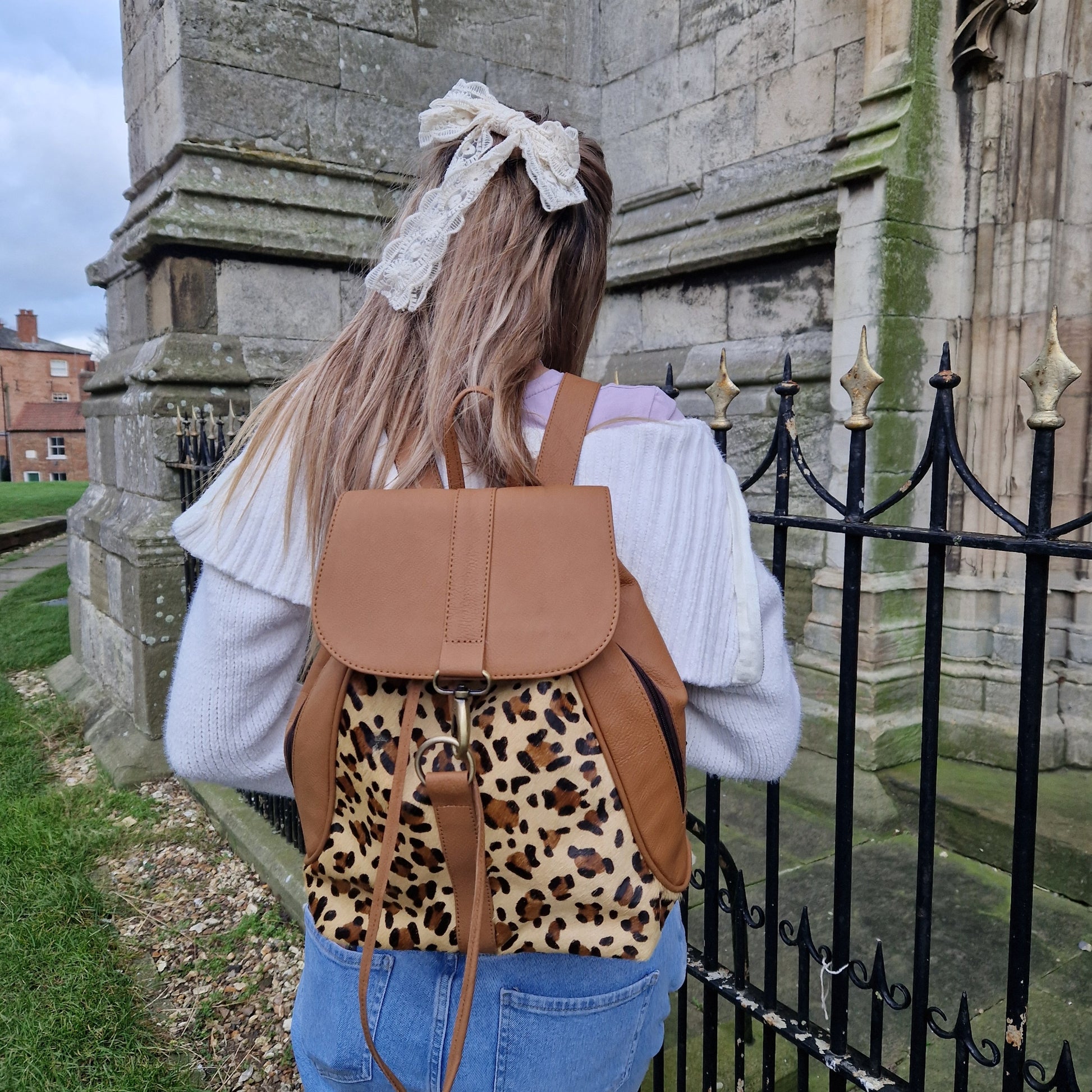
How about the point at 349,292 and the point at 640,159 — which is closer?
Result: the point at 349,292

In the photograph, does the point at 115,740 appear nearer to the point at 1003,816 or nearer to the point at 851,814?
the point at 851,814

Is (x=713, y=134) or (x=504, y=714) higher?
(x=713, y=134)

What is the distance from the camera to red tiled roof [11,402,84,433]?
52688 mm

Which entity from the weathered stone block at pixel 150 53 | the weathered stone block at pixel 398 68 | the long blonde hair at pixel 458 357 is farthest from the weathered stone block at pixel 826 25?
the long blonde hair at pixel 458 357

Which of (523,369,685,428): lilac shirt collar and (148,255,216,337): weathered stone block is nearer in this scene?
(523,369,685,428): lilac shirt collar

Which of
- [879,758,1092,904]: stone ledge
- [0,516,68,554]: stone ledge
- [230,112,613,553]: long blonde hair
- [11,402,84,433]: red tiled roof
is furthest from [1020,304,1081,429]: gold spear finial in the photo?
[11,402,84,433]: red tiled roof

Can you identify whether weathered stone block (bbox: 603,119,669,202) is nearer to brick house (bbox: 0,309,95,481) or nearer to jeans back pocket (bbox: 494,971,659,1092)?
jeans back pocket (bbox: 494,971,659,1092)

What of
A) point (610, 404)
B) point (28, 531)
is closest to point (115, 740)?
point (610, 404)

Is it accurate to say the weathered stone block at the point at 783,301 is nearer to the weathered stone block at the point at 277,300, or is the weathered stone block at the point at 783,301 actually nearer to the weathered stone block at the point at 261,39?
the weathered stone block at the point at 277,300

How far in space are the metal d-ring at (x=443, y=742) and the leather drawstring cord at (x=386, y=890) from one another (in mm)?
12

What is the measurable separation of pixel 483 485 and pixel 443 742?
32 centimetres

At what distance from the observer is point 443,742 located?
3.24ft

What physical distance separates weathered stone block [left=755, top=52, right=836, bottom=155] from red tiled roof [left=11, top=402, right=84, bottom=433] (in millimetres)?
55640

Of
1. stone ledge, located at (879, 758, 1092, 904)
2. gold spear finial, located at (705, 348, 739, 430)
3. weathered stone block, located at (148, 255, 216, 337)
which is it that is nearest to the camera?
gold spear finial, located at (705, 348, 739, 430)
